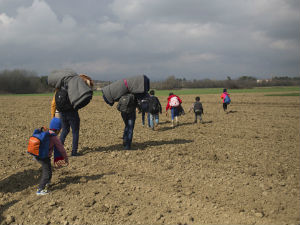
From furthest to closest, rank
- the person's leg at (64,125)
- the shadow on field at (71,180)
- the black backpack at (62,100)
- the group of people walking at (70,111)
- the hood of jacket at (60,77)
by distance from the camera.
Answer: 1. the person's leg at (64,125)
2. the hood of jacket at (60,77)
3. the black backpack at (62,100)
4. the shadow on field at (71,180)
5. the group of people walking at (70,111)

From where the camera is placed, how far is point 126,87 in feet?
21.4

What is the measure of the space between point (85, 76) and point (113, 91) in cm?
85

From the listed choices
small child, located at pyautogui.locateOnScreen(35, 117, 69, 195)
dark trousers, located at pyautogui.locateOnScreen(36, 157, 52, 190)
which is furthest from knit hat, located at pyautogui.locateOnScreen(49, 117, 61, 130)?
dark trousers, located at pyautogui.locateOnScreen(36, 157, 52, 190)

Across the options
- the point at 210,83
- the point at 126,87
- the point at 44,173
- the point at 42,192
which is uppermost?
the point at 210,83

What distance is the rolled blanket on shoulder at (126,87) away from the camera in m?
6.45

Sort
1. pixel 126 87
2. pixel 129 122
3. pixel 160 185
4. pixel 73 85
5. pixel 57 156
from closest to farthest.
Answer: pixel 160 185, pixel 57 156, pixel 73 85, pixel 126 87, pixel 129 122

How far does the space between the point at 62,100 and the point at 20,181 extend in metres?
1.96

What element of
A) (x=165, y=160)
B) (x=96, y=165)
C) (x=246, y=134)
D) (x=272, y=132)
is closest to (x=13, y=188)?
(x=96, y=165)

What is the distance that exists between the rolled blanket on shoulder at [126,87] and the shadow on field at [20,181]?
2574mm

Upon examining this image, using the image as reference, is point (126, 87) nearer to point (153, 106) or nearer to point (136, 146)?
point (136, 146)

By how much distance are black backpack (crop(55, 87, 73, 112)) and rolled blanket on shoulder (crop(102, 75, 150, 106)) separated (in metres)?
1.11

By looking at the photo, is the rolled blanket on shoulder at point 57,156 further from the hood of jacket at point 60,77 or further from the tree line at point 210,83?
the tree line at point 210,83

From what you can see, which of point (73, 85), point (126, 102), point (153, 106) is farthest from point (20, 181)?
point (153, 106)

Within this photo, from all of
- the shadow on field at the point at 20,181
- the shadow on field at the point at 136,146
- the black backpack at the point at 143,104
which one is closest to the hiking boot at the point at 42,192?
the shadow on field at the point at 20,181
